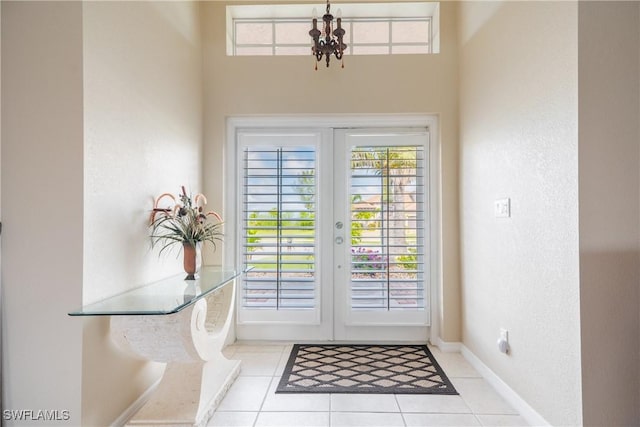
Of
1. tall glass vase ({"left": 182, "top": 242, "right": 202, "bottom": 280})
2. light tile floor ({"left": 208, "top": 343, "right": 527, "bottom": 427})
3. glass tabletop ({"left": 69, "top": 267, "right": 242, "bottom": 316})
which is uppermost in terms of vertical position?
tall glass vase ({"left": 182, "top": 242, "right": 202, "bottom": 280})

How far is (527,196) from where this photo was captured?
2096mm

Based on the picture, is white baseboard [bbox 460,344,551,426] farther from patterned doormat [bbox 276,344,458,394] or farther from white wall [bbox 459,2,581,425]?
patterned doormat [bbox 276,344,458,394]

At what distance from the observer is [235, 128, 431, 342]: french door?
340cm

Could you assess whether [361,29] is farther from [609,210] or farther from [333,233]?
[609,210]

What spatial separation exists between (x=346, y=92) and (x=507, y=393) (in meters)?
2.56

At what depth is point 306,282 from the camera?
135 inches

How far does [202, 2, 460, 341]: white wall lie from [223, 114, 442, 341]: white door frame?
0.07 m

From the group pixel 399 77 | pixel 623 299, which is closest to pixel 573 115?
pixel 623 299

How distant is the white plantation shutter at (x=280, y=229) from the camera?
11.2 ft

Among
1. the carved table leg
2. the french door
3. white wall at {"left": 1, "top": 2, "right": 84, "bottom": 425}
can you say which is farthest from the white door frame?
white wall at {"left": 1, "top": 2, "right": 84, "bottom": 425}

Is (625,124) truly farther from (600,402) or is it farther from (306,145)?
(306,145)

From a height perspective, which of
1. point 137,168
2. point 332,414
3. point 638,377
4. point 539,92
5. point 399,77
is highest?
point 399,77

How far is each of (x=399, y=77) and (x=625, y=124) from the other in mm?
1929

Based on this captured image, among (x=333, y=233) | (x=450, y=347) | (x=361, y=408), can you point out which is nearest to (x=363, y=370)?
(x=361, y=408)
